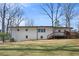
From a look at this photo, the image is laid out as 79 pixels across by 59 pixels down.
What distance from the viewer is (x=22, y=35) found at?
461 cm

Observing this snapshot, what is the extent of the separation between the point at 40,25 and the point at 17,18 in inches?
12.0

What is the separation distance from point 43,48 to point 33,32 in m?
0.24

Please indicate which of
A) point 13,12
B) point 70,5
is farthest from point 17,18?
point 70,5

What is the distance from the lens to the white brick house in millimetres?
4594

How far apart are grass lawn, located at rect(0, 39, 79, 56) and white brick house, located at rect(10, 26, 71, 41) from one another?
64 mm

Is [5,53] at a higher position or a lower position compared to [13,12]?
lower

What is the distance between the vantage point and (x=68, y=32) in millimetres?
4602

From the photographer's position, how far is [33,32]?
181 inches

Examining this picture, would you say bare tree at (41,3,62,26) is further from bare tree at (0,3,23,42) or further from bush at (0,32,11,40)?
bush at (0,32,11,40)

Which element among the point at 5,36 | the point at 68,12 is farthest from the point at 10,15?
the point at 68,12

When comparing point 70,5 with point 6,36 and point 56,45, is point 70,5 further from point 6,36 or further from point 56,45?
point 6,36

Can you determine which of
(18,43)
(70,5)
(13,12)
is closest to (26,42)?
(18,43)

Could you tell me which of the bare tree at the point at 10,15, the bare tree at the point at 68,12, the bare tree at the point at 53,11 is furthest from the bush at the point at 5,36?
the bare tree at the point at 68,12

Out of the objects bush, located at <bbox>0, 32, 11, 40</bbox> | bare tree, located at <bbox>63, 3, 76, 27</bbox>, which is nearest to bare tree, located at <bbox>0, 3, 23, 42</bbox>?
bush, located at <bbox>0, 32, 11, 40</bbox>
